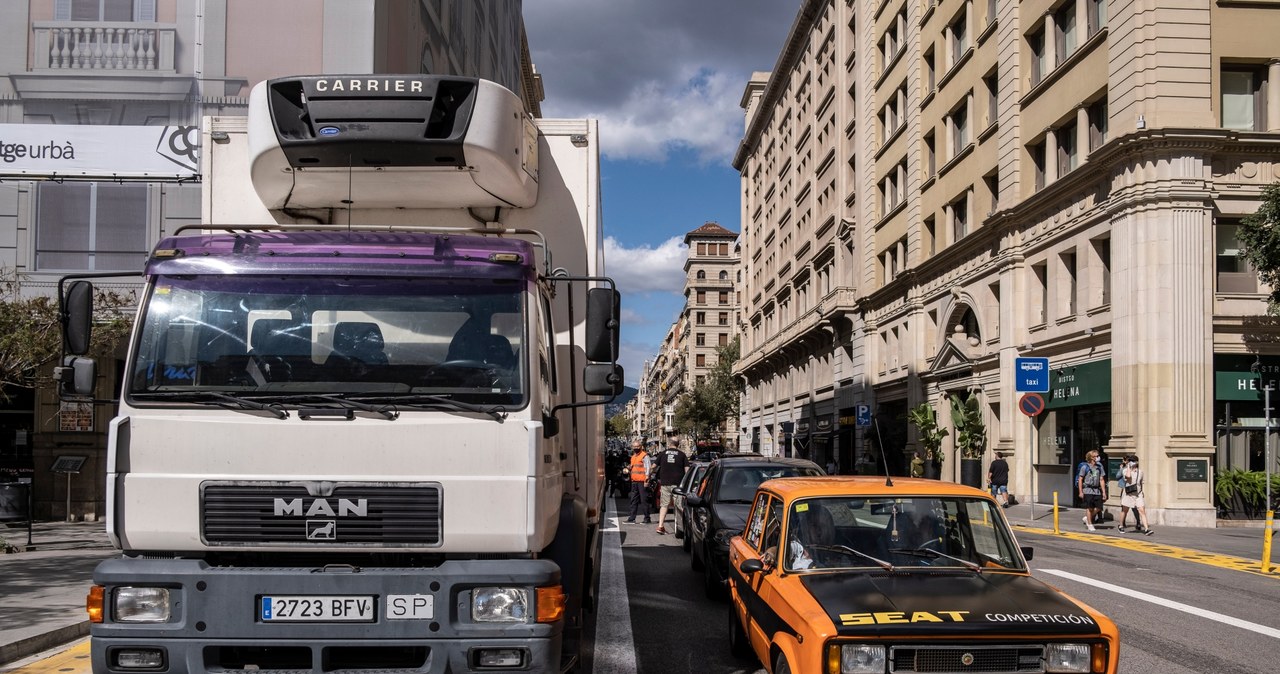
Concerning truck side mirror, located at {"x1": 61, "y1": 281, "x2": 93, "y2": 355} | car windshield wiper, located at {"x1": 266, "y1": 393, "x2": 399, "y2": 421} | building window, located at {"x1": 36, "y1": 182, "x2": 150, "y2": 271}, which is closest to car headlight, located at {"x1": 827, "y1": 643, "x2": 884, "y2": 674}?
car windshield wiper, located at {"x1": 266, "y1": 393, "x2": 399, "y2": 421}

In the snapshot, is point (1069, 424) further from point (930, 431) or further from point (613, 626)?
point (613, 626)

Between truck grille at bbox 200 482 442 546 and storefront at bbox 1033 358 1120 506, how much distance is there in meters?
22.8

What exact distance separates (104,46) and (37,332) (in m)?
7.90

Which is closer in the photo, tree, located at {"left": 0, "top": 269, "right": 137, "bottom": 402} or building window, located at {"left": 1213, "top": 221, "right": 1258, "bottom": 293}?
tree, located at {"left": 0, "top": 269, "right": 137, "bottom": 402}

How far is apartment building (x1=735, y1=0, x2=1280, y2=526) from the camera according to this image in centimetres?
2333

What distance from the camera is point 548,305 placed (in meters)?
6.18

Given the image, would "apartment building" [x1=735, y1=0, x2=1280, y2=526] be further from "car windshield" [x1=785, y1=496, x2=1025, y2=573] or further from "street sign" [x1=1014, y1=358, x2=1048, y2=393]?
"car windshield" [x1=785, y1=496, x2=1025, y2=573]

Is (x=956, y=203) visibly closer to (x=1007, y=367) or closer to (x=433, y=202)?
(x=1007, y=367)

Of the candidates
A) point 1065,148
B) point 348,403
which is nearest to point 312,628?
point 348,403

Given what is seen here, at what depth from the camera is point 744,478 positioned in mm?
12102

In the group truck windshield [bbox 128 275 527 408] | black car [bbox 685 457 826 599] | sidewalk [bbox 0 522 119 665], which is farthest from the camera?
black car [bbox 685 457 826 599]

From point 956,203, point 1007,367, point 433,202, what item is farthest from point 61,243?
point 956,203

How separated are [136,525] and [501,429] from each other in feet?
5.88

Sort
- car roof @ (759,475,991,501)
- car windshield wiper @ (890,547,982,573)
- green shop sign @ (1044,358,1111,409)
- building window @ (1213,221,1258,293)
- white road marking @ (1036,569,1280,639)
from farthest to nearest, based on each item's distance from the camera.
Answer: green shop sign @ (1044,358,1111,409), building window @ (1213,221,1258,293), white road marking @ (1036,569,1280,639), car roof @ (759,475,991,501), car windshield wiper @ (890,547,982,573)
